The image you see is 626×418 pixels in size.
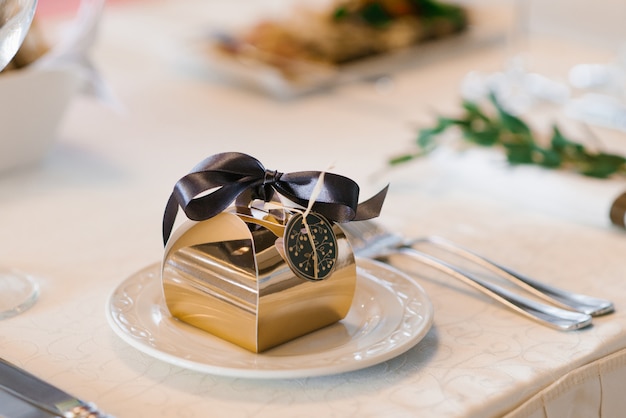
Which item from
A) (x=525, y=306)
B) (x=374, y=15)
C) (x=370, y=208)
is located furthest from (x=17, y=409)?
(x=374, y=15)

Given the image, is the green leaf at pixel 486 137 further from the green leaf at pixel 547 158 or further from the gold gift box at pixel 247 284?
the gold gift box at pixel 247 284

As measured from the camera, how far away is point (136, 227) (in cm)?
87

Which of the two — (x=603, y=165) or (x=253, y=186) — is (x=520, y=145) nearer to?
(x=603, y=165)

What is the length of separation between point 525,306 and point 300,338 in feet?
0.62

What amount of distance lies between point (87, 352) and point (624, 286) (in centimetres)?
44

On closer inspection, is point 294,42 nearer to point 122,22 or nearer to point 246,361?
point 122,22

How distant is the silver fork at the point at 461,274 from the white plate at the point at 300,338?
7cm

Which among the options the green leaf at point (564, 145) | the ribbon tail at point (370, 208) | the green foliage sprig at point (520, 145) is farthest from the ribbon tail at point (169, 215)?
the green leaf at point (564, 145)

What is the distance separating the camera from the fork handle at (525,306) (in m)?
0.65

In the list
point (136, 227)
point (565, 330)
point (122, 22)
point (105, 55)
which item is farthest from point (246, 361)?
point (122, 22)

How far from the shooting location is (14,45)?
0.67 m

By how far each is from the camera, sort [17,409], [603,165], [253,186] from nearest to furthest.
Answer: [17,409] < [253,186] < [603,165]

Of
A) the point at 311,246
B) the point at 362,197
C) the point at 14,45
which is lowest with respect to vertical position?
the point at 362,197

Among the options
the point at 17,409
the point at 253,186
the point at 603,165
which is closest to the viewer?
the point at 17,409
